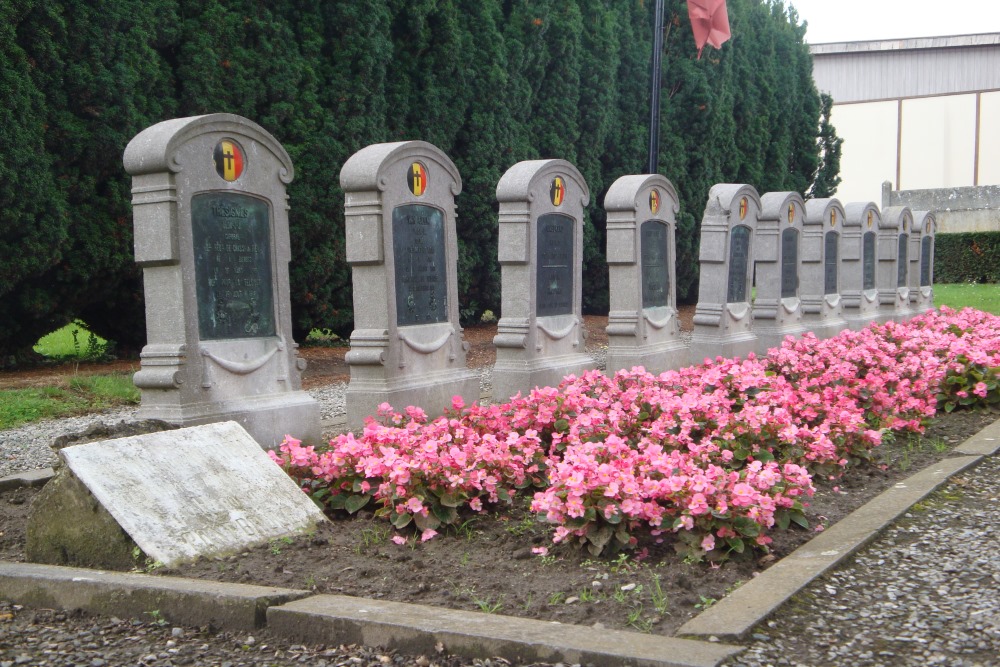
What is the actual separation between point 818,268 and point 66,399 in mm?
9820

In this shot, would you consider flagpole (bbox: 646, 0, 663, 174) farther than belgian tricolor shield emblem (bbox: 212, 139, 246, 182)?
Yes

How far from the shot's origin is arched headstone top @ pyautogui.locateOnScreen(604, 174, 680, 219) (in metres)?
9.69

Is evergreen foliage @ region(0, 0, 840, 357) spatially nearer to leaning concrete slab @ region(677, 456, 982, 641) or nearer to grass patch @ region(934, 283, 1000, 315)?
grass patch @ region(934, 283, 1000, 315)

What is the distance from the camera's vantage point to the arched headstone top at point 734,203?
11.3m

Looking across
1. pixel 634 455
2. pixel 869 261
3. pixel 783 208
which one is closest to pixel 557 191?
pixel 634 455

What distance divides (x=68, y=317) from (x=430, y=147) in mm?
5094

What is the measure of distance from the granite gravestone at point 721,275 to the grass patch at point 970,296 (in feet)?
30.2

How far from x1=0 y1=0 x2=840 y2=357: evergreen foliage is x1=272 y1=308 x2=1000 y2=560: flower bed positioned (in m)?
5.02

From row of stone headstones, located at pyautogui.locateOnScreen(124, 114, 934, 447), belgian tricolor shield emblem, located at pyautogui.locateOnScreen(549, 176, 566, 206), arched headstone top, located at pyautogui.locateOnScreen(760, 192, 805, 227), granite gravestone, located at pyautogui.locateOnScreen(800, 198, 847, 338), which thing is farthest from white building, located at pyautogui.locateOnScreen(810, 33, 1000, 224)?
belgian tricolor shield emblem, located at pyautogui.locateOnScreen(549, 176, 566, 206)

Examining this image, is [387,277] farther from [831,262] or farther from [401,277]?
[831,262]

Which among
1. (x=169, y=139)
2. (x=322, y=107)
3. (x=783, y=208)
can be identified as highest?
(x=322, y=107)

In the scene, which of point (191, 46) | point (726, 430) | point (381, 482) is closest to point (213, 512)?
point (381, 482)

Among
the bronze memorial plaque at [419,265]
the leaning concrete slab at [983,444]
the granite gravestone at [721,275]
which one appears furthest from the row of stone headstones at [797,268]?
the bronze memorial plaque at [419,265]

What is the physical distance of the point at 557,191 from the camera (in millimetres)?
8820
